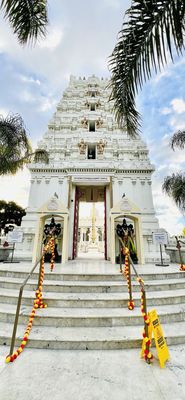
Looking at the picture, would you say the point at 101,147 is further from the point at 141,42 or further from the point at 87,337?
the point at 87,337

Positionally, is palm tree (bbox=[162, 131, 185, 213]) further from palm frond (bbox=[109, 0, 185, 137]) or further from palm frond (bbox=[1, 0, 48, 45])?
palm frond (bbox=[1, 0, 48, 45])

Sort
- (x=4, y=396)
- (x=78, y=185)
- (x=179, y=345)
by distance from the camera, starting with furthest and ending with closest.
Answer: (x=78, y=185) < (x=179, y=345) < (x=4, y=396)

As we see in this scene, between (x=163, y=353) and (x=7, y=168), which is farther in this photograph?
(x=7, y=168)

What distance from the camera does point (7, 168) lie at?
717 cm

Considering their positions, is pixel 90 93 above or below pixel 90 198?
above

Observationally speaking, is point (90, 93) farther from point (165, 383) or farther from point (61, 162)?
point (165, 383)

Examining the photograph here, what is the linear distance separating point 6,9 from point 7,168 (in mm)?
5417

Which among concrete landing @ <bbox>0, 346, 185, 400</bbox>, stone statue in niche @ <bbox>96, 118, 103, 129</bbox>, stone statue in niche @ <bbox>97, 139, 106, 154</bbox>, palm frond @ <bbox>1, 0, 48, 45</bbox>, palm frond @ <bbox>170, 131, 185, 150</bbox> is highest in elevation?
stone statue in niche @ <bbox>96, 118, 103, 129</bbox>

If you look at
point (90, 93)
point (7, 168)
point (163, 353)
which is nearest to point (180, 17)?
point (163, 353)

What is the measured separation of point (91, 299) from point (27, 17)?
526cm

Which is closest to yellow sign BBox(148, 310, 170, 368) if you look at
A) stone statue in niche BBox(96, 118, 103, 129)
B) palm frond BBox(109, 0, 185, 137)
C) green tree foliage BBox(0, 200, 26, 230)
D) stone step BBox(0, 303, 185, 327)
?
stone step BBox(0, 303, 185, 327)

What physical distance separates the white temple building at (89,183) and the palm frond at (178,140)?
1.88 metres

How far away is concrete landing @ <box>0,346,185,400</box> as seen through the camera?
1.60 meters

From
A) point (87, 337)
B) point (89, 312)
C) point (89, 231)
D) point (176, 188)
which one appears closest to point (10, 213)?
point (89, 231)
